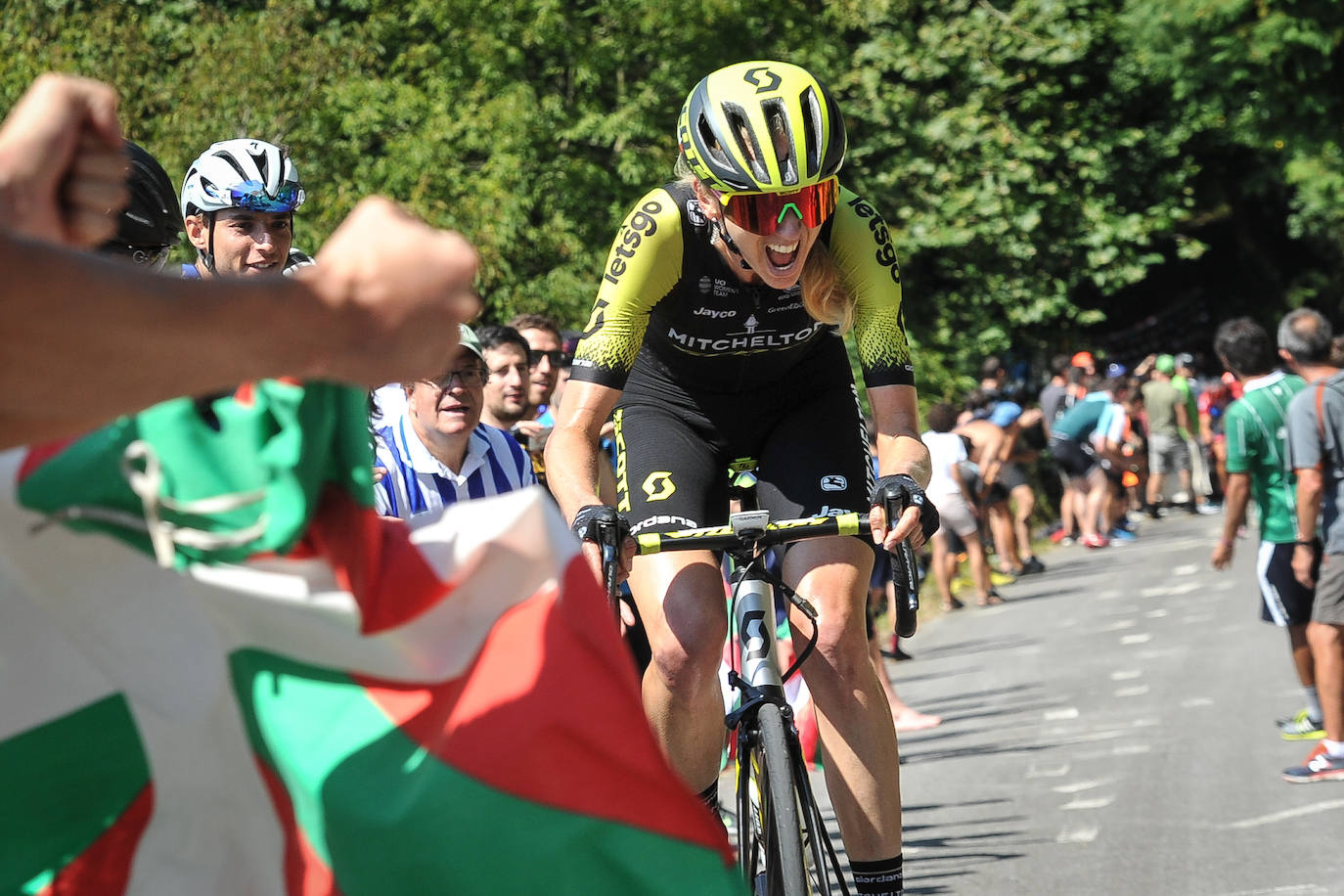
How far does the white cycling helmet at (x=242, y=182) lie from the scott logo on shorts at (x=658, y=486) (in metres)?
1.36

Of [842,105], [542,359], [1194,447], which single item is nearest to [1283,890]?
[542,359]

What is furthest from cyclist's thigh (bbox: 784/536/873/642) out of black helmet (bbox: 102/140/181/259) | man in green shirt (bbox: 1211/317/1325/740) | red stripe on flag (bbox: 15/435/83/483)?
man in green shirt (bbox: 1211/317/1325/740)

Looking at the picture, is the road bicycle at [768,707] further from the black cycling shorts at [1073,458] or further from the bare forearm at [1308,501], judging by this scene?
the black cycling shorts at [1073,458]

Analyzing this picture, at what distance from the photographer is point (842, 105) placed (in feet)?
83.8

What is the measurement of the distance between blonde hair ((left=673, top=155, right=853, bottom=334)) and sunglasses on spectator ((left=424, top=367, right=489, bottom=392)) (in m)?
1.32

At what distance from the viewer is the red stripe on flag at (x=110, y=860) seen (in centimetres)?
203

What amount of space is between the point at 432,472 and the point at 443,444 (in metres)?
0.12

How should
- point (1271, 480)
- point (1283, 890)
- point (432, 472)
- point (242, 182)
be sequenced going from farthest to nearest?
point (1271, 480)
point (1283, 890)
point (432, 472)
point (242, 182)

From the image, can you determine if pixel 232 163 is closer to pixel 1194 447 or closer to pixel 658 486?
pixel 658 486

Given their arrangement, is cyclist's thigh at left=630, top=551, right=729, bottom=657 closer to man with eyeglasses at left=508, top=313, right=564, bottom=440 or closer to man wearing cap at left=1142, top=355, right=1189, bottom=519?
man with eyeglasses at left=508, top=313, right=564, bottom=440

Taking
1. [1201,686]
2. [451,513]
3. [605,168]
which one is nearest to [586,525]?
[451,513]

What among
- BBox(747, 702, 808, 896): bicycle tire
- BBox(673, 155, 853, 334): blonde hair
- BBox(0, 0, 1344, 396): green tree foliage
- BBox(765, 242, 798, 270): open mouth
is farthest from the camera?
BBox(0, 0, 1344, 396): green tree foliage

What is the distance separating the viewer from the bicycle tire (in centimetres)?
407

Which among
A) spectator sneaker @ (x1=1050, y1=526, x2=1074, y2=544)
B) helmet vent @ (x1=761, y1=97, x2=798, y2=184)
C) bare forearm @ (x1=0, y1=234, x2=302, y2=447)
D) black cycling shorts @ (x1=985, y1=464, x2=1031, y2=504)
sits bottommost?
spectator sneaker @ (x1=1050, y1=526, x2=1074, y2=544)
